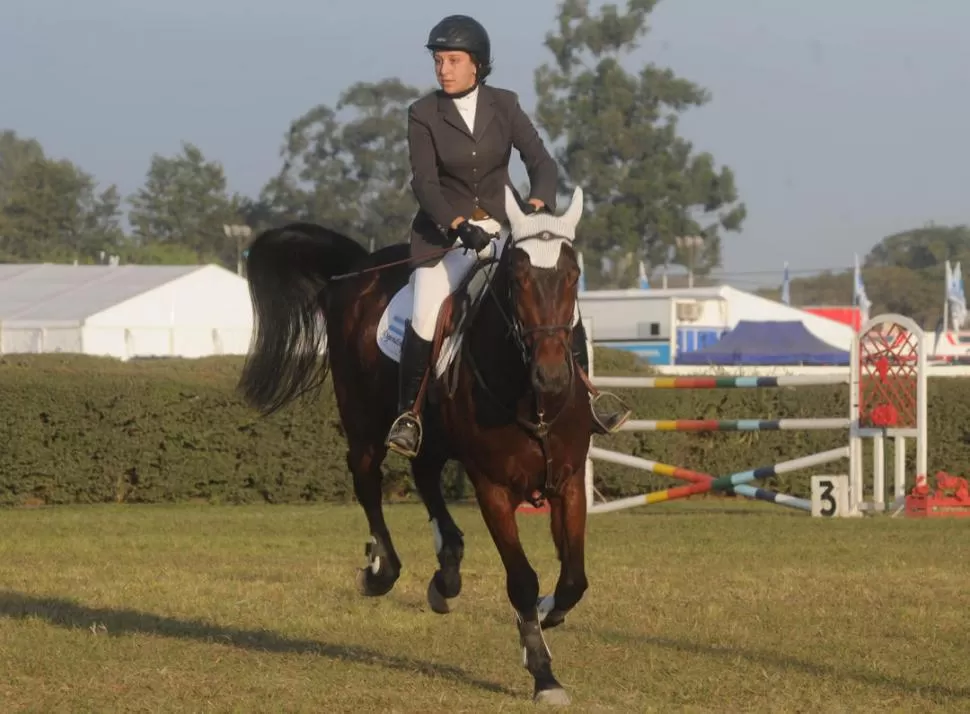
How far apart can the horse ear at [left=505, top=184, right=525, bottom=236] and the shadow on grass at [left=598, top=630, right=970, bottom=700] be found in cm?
237

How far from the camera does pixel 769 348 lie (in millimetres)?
49031

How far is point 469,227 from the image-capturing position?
22.9ft

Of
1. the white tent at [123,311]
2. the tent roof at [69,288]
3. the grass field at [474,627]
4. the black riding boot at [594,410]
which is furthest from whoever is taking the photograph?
the tent roof at [69,288]

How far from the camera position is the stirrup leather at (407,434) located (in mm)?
7391

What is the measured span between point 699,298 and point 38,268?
75.7ft

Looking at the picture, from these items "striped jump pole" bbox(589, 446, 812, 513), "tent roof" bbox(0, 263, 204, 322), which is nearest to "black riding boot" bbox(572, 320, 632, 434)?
"striped jump pole" bbox(589, 446, 812, 513)

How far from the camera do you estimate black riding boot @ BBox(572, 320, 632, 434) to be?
6.95m

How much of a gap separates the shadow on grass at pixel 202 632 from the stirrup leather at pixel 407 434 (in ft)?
3.25

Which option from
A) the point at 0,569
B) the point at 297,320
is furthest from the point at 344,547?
the point at 297,320

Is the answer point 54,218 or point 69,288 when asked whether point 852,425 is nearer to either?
point 69,288

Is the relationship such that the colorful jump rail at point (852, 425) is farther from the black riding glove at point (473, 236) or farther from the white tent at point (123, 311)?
the white tent at point (123, 311)

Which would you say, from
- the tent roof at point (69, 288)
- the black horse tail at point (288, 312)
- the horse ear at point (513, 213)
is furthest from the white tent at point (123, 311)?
the horse ear at point (513, 213)

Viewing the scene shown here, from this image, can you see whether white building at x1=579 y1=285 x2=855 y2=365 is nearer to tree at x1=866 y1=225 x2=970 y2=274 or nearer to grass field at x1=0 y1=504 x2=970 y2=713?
grass field at x1=0 y1=504 x2=970 y2=713

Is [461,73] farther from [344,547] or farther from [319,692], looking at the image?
[344,547]
